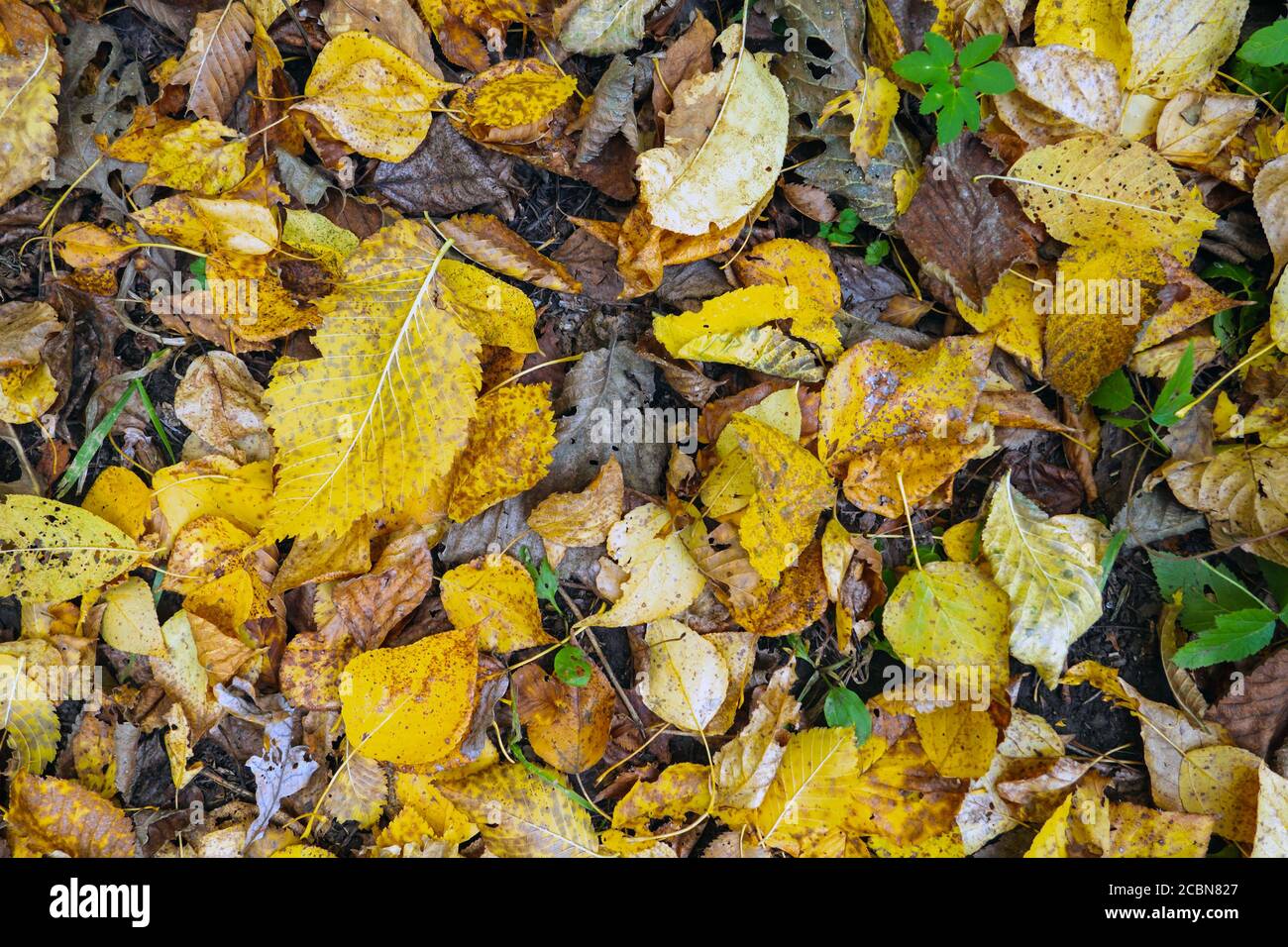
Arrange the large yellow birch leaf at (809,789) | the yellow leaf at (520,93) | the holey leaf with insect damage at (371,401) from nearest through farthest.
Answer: the holey leaf with insect damage at (371,401) < the yellow leaf at (520,93) < the large yellow birch leaf at (809,789)

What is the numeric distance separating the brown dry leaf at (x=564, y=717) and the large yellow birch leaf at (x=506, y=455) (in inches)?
21.4

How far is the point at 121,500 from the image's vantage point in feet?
7.93

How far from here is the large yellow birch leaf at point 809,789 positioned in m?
2.38

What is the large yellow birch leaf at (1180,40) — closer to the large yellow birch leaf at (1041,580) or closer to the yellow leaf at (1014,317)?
the yellow leaf at (1014,317)

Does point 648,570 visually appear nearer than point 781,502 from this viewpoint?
No

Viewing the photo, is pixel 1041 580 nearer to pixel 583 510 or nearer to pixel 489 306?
pixel 583 510

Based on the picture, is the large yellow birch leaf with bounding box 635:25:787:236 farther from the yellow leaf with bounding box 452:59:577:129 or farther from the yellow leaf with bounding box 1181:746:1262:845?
the yellow leaf with bounding box 1181:746:1262:845

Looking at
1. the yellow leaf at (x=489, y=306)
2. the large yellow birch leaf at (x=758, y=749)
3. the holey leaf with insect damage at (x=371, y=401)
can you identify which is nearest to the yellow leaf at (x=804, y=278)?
the yellow leaf at (x=489, y=306)

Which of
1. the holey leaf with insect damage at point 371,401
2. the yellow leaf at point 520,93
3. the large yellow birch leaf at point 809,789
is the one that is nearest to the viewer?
the holey leaf with insect damage at point 371,401

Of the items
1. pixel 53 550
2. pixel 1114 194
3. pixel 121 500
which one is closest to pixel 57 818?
pixel 53 550

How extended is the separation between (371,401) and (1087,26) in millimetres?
2268

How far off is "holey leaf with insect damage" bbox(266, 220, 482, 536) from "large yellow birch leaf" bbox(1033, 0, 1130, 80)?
1842 mm
